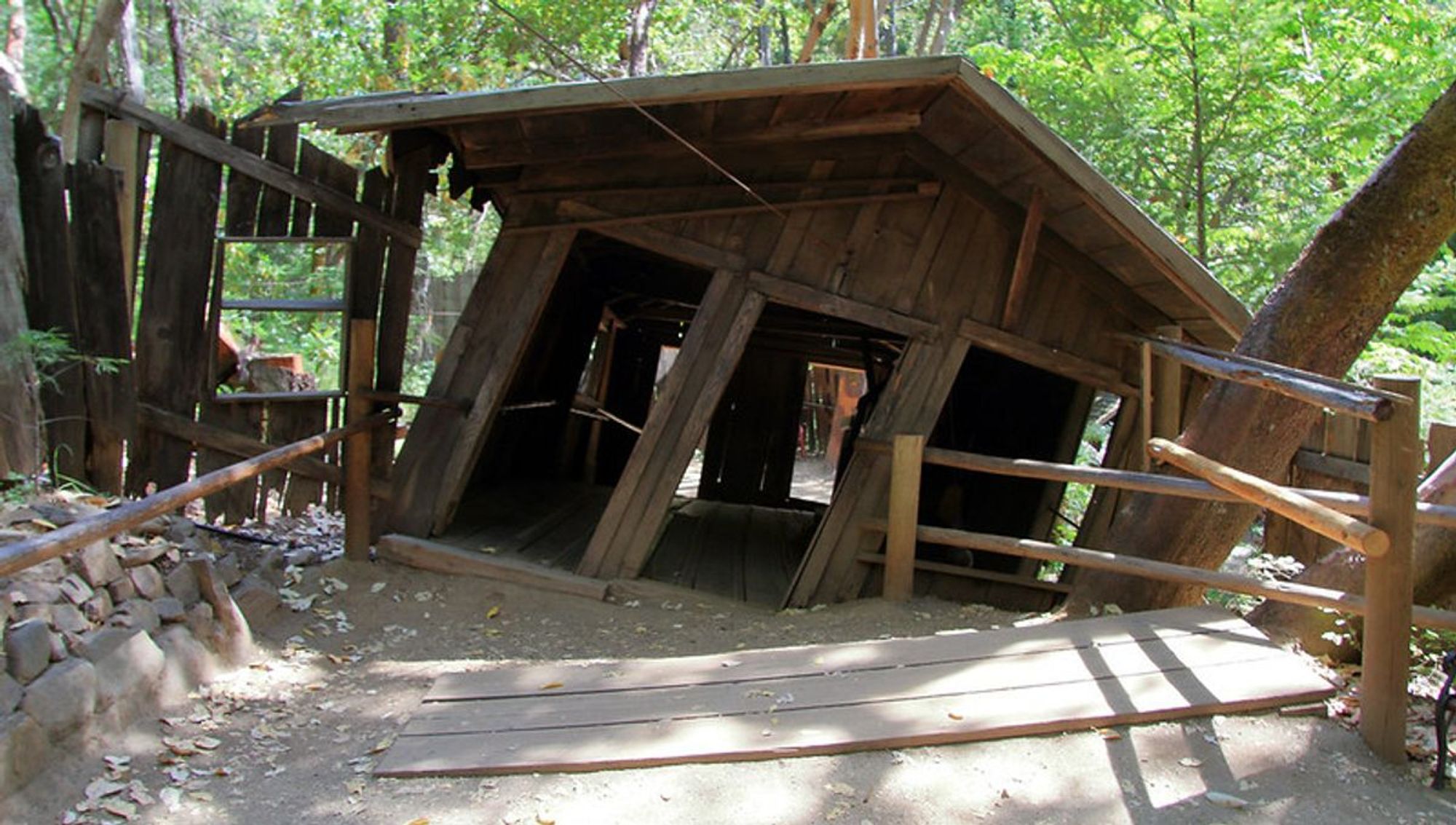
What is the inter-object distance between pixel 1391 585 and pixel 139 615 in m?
4.27

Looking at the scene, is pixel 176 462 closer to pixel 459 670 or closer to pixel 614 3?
pixel 459 670

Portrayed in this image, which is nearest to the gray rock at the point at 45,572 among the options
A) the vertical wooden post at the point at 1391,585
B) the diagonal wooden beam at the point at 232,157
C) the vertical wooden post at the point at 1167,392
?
the diagonal wooden beam at the point at 232,157

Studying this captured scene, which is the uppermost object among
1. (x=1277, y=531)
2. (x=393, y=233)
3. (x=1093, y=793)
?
(x=393, y=233)

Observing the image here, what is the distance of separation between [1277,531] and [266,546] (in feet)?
19.2

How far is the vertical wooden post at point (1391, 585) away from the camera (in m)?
3.15

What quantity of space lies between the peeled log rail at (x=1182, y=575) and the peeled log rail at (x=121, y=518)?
3444 mm

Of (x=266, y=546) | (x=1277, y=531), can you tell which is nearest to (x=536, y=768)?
(x=266, y=546)

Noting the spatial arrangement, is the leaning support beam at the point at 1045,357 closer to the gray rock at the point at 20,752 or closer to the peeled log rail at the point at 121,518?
the peeled log rail at the point at 121,518

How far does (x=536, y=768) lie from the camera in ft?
10.9

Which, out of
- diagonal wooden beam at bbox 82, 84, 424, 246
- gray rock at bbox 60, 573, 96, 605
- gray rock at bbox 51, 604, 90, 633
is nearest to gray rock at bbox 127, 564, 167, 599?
gray rock at bbox 60, 573, 96, 605

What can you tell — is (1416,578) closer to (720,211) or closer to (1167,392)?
(1167,392)

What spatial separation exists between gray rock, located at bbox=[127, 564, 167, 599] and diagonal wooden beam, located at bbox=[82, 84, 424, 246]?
8.63 feet

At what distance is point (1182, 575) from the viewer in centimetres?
449

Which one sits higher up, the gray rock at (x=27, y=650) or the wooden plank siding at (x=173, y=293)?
the wooden plank siding at (x=173, y=293)
